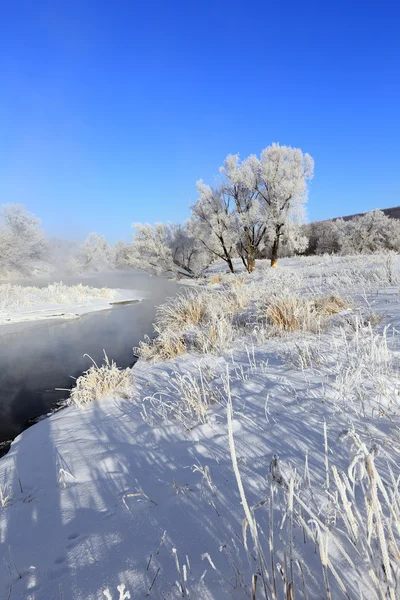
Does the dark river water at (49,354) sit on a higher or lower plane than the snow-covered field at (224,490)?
lower

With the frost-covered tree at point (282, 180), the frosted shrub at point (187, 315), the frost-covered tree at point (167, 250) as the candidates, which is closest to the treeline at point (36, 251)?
the frost-covered tree at point (167, 250)

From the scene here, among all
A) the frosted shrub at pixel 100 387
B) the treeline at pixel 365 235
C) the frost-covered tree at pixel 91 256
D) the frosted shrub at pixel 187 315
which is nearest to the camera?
the frosted shrub at pixel 100 387

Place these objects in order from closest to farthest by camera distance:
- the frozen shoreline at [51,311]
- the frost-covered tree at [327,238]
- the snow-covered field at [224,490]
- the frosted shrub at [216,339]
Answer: the snow-covered field at [224,490] < the frosted shrub at [216,339] < the frozen shoreline at [51,311] < the frost-covered tree at [327,238]

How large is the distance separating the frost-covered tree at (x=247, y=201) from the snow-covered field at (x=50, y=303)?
10004 mm

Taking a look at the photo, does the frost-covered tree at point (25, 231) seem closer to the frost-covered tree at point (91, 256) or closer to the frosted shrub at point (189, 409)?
the frost-covered tree at point (91, 256)

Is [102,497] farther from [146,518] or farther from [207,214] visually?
[207,214]

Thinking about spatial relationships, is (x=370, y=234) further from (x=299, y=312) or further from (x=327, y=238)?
(x=299, y=312)

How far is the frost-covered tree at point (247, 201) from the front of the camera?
23.0 metres

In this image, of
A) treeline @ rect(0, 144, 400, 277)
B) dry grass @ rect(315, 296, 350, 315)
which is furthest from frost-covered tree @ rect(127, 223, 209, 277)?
dry grass @ rect(315, 296, 350, 315)

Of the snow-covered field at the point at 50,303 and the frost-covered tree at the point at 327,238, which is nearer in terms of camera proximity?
the snow-covered field at the point at 50,303

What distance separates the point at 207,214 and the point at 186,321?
1820cm

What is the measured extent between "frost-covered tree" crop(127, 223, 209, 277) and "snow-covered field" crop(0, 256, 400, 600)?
2578 cm

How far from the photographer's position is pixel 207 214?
24484mm

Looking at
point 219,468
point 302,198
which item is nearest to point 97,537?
point 219,468
